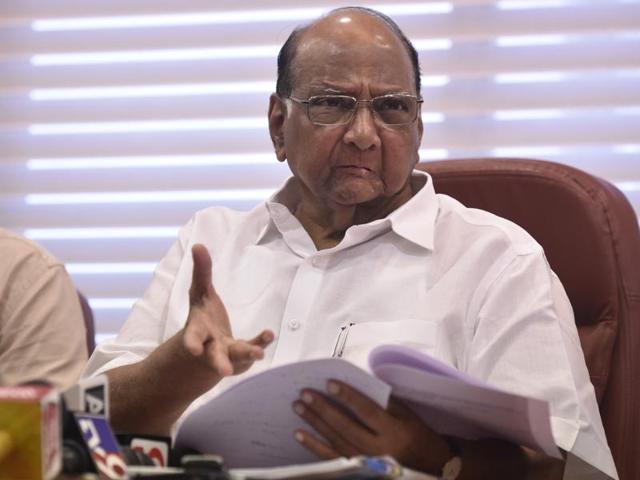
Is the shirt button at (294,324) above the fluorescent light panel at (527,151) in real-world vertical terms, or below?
below

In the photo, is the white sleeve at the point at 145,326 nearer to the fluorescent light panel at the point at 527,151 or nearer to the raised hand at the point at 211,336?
the raised hand at the point at 211,336

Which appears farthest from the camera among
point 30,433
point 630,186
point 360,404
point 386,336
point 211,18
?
point 211,18

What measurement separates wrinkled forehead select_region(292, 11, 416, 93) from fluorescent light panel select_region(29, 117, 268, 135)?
3.20 feet

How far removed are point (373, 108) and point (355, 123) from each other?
1.8 inches

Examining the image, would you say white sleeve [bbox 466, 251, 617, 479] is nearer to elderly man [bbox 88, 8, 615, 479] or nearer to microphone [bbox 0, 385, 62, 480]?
elderly man [bbox 88, 8, 615, 479]

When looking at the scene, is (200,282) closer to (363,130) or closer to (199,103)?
(363,130)

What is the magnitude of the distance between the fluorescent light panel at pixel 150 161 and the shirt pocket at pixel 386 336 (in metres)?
1.22

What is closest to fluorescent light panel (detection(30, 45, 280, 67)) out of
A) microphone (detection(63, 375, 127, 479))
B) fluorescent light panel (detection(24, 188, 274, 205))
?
fluorescent light panel (detection(24, 188, 274, 205))

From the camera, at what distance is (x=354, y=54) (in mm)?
1840

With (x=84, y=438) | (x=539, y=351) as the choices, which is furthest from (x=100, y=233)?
(x=84, y=438)

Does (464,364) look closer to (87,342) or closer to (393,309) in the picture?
(393,309)

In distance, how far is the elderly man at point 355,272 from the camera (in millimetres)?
1531

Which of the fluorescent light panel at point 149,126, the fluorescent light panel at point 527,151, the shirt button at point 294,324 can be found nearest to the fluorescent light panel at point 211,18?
the fluorescent light panel at point 149,126

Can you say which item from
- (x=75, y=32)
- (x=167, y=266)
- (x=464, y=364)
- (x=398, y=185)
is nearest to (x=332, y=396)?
(x=464, y=364)
